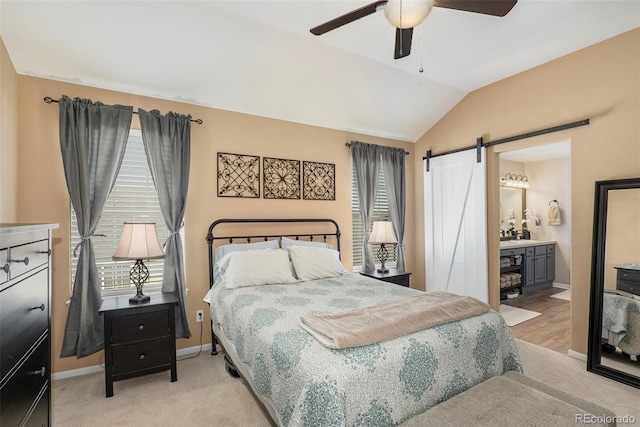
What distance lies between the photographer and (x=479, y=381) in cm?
185

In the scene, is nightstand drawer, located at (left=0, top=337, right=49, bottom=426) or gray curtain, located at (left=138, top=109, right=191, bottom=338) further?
gray curtain, located at (left=138, top=109, right=191, bottom=338)

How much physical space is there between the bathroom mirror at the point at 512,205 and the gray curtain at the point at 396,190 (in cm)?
297

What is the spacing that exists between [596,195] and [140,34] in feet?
13.8

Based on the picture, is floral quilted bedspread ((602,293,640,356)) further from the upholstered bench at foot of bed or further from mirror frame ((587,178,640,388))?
the upholstered bench at foot of bed

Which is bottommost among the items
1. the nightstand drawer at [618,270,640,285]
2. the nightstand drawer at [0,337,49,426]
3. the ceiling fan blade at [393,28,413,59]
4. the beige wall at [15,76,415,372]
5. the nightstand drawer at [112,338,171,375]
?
the nightstand drawer at [112,338,171,375]

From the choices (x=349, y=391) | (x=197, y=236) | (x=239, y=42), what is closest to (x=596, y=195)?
(x=349, y=391)

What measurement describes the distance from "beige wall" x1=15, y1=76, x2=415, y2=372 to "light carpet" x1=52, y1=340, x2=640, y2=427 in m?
0.44

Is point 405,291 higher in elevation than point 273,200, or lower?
lower

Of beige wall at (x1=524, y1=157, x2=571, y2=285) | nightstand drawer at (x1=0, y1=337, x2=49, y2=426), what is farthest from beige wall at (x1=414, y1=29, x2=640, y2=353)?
nightstand drawer at (x1=0, y1=337, x2=49, y2=426)

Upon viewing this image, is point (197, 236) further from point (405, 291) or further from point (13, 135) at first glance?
point (405, 291)

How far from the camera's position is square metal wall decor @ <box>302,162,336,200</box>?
4.05 metres

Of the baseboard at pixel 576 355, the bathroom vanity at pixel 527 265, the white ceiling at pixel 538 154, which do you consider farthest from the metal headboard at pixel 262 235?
the white ceiling at pixel 538 154

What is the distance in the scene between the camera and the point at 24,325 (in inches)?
50.0

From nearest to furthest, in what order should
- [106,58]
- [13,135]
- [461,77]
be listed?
[13,135] → [106,58] → [461,77]
